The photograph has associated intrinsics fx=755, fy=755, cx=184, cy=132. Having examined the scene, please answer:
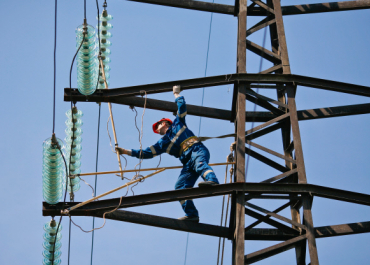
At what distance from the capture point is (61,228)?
1378 cm

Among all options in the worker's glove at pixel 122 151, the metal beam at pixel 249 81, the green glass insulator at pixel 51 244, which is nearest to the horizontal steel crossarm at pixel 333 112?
the metal beam at pixel 249 81

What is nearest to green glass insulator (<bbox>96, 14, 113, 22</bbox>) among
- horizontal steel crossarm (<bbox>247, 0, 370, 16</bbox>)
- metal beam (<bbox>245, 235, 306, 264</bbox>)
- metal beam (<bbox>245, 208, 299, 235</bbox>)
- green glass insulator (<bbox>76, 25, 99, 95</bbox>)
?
green glass insulator (<bbox>76, 25, 99, 95</bbox>)

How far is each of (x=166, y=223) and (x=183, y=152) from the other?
1660 millimetres

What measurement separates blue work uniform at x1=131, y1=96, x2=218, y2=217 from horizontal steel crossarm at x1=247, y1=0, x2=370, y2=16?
319cm

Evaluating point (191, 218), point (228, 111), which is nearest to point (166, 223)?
point (191, 218)

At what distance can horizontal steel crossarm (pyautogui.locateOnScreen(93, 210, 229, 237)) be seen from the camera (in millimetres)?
13328

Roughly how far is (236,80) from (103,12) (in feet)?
10.9

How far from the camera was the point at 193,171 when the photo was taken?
47.7 feet

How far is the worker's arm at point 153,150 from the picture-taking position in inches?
569

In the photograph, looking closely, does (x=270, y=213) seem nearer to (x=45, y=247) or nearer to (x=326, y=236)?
(x=326, y=236)

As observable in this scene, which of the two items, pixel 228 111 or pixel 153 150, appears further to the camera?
pixel 228 111

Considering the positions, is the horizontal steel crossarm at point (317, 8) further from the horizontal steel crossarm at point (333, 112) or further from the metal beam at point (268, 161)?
the metal beam at point (268, 161)

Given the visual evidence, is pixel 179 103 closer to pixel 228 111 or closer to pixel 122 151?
pixel 122 151

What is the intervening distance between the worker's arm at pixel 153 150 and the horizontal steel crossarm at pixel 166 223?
4.85 feet
